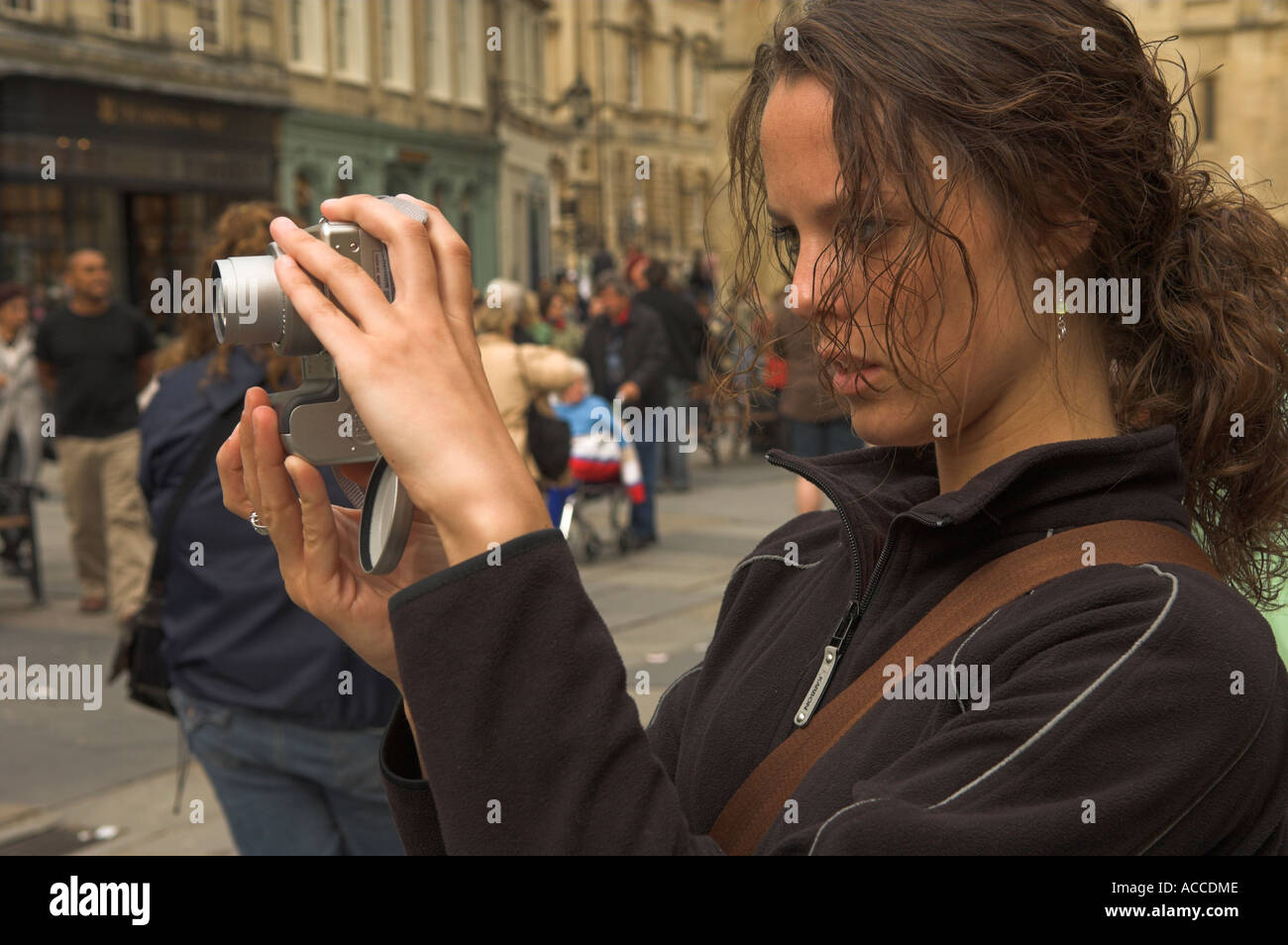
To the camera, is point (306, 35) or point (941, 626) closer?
point (941, 626)

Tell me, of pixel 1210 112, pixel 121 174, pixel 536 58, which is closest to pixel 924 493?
pixel 121 174

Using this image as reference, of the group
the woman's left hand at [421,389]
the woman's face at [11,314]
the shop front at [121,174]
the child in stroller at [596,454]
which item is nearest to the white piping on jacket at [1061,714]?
the woman's left hand at [421,389]

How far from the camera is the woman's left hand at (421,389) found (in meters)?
1.06

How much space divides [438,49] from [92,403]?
2310cm

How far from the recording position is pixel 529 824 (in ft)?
3.52

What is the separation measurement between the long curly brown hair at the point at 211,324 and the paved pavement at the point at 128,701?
140 centimetres

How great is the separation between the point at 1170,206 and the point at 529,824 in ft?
2.73

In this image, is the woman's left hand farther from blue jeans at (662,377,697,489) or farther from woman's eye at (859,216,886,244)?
blue jeans at (662,377,697,489)

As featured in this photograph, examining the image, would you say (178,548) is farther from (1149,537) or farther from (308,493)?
(1149,537)

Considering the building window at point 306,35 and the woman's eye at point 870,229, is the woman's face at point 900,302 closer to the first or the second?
the woman's eye at point 870,229

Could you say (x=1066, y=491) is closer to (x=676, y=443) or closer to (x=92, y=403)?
(x=92, y=403)

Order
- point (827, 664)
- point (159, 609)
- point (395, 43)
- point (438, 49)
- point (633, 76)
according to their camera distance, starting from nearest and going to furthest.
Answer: point (827, 664), point (159, 609), point (395, 43), point (438, 49), point (633, 76)

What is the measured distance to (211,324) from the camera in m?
3.54

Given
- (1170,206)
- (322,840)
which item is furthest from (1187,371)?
(322,840)
